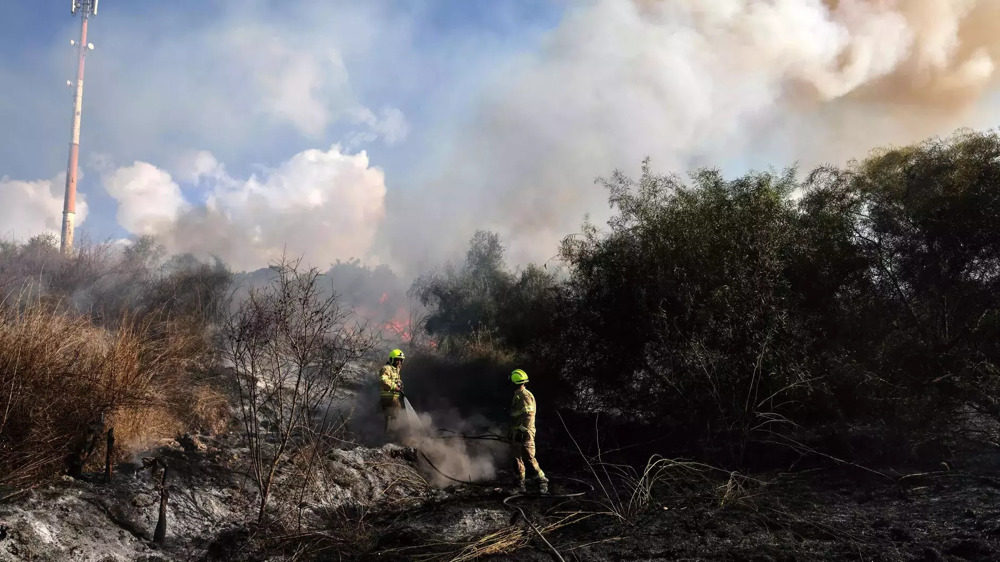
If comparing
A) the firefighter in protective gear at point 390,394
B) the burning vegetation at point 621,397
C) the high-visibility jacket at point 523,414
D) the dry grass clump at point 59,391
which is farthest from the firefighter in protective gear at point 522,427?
the dry grass clump at point 59,391

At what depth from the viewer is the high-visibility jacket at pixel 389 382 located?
11.4 meters

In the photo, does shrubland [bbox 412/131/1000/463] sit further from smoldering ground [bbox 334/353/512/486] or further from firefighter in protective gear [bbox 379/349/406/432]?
firefighter in protective gear [bbox 379/349/406/432]

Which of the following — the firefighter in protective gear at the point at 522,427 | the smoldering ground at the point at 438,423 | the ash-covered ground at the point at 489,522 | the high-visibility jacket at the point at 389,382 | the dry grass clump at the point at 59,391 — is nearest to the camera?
the ash-covered ground at the point at 489,522

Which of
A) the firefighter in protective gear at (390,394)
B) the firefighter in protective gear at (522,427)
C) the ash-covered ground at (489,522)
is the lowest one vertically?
the ash-covered ground at (489,522)

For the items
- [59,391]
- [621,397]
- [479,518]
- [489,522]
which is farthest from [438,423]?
[59,391]

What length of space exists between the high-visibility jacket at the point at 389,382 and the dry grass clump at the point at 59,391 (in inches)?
154

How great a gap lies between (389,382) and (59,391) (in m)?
5.70

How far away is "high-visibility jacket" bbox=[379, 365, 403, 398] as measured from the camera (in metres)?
11.4

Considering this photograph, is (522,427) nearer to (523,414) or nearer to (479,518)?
(523,414)

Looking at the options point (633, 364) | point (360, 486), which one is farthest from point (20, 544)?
point (633, 364)

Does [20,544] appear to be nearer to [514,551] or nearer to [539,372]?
[514,551]

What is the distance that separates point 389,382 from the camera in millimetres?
11406

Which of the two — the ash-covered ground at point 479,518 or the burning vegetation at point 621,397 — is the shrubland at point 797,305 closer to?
the burning vegetation at point 621,397

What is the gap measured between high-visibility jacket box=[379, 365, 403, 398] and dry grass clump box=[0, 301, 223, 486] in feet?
12.8
